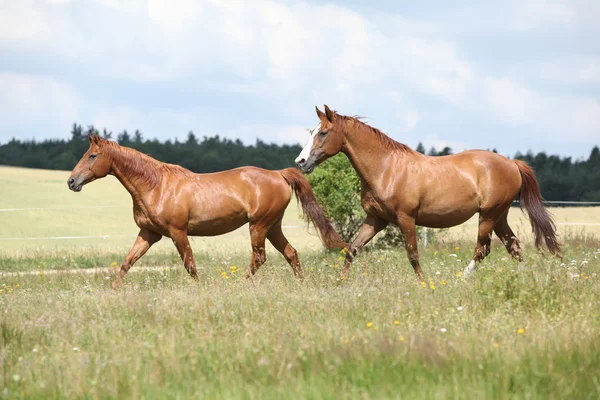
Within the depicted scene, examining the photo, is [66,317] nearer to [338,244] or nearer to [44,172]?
[338,244]

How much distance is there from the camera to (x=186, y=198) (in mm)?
10633

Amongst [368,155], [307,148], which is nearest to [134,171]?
[307,148]

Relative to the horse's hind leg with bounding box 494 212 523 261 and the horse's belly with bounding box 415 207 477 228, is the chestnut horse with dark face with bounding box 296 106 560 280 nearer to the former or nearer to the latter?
the horse's belly with bounding box 415 207 477 228

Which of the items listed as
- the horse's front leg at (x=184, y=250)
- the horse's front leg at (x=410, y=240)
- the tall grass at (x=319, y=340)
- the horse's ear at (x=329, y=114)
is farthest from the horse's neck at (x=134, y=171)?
the horse's front leg at (x=410, y=240)

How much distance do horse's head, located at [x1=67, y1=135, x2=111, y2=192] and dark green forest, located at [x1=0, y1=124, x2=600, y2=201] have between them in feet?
148

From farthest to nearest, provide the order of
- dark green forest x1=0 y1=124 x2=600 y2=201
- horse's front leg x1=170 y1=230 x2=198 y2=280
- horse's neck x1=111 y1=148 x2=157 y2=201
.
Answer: dark green forest x1=0 y1=124 x2=600 y2=201
horse's neck x1=111 y1=148 x2=157 y2=201
horse's front leg x1=170 y1=230 x2=198 y2=280

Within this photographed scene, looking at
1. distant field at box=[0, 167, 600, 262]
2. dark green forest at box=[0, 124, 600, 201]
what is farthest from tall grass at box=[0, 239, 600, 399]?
dark green forest at box=[0, 124, 600, 201]

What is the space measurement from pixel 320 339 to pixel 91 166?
580 cm

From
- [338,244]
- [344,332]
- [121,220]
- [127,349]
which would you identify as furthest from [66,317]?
[121,220]

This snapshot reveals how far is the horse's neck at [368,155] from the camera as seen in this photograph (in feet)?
32.9

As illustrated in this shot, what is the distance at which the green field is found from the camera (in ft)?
16.7

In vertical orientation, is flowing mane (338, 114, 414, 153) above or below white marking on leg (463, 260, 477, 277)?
above

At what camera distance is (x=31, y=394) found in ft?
17.1

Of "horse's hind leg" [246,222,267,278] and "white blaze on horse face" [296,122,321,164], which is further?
"horse's hind leg" [246,222,267,278]
